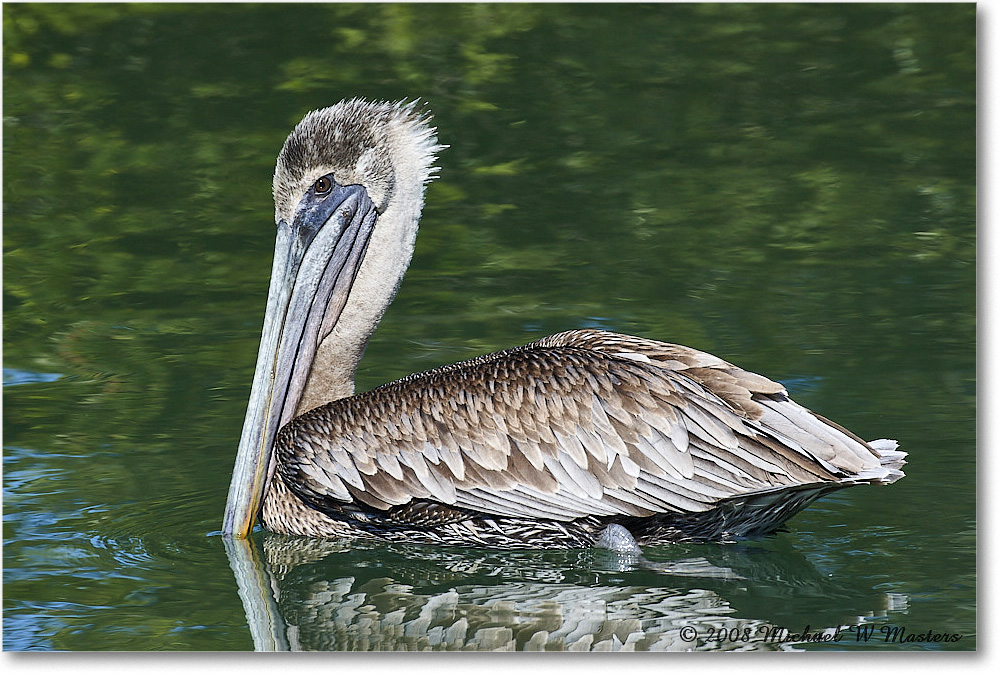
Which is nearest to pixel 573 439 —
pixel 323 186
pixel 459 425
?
pixel 459 425

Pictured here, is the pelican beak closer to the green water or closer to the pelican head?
the pelican head

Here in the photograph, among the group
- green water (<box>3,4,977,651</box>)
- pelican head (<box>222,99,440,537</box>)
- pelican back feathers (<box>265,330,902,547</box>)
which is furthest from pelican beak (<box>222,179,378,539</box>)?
green water (<box>3,4,977,651</box>)

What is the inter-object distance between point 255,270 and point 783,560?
3.80 metres

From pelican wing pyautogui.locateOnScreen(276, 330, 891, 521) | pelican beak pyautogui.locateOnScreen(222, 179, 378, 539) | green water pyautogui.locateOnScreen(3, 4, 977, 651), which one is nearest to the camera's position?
pelican wing pyautogui.locateOnScreen(276, 330, 891, 521)

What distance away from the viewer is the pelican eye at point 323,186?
558 centimetres

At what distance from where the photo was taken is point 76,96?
7699mm

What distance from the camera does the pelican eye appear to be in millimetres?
5582

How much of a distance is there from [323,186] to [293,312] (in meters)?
0.47

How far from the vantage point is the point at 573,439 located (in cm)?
505

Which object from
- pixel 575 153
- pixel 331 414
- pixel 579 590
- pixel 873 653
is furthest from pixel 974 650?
pixel 575 153

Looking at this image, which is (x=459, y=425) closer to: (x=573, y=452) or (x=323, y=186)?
(x=573, y=452)

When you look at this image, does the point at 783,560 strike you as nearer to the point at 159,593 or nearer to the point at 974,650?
the point at 974,650

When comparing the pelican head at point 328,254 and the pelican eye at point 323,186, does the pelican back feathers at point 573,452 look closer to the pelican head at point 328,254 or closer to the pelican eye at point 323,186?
the pelican head at point 328,254

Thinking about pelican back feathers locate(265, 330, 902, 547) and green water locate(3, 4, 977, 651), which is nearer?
pelican back feathers locate(265, 330, 902, 547)
